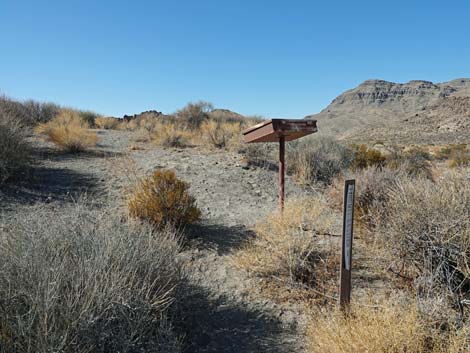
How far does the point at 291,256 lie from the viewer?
370cm

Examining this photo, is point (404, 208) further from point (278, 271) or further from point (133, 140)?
point (133, 140)

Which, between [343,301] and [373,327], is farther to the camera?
[343,301]

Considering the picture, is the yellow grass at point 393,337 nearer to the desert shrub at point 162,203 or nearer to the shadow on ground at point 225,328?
the shadow on ground at point 225,328

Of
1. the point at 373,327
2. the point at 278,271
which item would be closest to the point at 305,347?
the point at 373,327

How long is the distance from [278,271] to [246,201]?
11.9 feet

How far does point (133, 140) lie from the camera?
1504 cm

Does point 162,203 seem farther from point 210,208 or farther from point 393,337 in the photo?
point 393,337

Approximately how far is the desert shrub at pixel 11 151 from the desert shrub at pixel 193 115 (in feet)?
45.2

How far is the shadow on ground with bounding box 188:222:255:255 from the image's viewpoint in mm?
4742

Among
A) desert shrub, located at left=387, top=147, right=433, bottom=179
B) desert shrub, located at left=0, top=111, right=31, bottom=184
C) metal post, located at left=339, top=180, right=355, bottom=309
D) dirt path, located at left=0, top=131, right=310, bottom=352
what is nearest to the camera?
metal post, located at left=339, top=180, right=355, bottom=309

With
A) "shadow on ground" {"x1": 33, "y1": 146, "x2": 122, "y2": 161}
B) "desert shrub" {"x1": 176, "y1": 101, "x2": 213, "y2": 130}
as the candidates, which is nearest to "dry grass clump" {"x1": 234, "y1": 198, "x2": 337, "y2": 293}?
"shadow on ground" {"x1": 33, "y1": 146, "x2": 122, "y2": 161}

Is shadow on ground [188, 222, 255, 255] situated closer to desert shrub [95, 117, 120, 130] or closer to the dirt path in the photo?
the dirt path

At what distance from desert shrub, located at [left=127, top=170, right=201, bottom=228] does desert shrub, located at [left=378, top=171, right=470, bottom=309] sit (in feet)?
9.33

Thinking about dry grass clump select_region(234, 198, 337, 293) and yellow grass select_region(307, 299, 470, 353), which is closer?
yellow grass select_region(307, 299, 470, 353)
